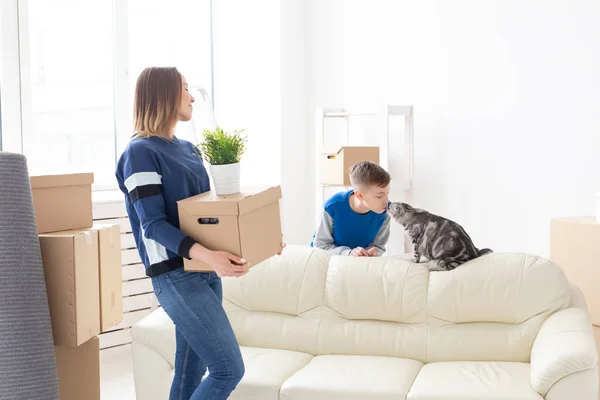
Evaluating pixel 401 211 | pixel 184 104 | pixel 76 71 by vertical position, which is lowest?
pixel 401 211

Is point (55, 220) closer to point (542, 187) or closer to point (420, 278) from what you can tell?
point (420, 278)

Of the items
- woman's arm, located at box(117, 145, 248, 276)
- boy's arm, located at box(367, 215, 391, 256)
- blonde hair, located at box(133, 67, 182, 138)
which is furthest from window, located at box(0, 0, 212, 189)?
woman's arm, located at box(117, 145, 248, 276)

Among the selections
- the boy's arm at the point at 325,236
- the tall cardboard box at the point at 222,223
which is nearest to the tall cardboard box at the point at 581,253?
the boy's arm at the point at 325,236

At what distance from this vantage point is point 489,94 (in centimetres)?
409

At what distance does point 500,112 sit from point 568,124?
0.42 metres

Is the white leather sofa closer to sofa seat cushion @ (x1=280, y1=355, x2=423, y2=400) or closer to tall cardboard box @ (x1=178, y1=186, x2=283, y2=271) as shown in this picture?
sofa seat cushion @ (x1=280, y1=355, x2=423, y2=400)

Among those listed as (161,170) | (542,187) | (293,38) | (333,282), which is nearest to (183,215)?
(161,170)

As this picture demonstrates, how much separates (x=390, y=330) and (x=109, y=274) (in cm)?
129

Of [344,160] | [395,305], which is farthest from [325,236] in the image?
[344,160]

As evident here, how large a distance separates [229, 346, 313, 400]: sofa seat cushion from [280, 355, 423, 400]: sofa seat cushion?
0.14 ft

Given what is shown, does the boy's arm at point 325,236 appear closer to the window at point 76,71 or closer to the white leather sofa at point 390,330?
the white leather sofa at point 390,330

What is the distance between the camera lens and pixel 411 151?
175 inches

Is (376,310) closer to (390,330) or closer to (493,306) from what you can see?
(390,330)

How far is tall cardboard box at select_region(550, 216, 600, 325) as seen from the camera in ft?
10.4
